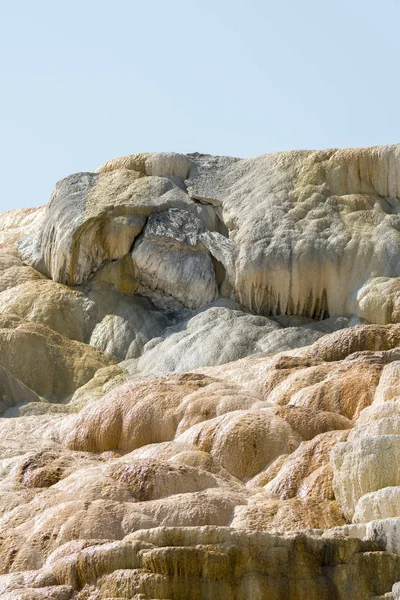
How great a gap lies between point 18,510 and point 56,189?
15.5 m

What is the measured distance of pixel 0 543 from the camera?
14359 millimetres

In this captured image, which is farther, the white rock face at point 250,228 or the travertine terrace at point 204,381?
the white rock face at point 250,228

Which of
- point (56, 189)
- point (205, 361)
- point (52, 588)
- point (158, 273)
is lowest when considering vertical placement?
point (52, 588)

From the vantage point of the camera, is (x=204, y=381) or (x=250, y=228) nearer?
(x=204, y=381)

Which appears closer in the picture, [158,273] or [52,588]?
[52,588]

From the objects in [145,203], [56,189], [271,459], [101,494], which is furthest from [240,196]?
[101,494]

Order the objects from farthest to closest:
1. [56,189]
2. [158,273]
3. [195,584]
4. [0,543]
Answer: [56,189], [158,273], [0,543], [195,584]

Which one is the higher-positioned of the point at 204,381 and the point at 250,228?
the point at 250,228

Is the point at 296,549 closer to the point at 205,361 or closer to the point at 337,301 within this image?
the point at 205,361

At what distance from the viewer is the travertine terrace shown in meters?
12.5

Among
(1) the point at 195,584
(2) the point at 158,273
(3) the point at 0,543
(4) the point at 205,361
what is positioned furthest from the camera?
(2) the point at 158,273

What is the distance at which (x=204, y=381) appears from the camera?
2014 centimetres

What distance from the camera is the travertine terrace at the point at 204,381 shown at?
12516 millimetres

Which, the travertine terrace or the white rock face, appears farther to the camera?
the white rock face
